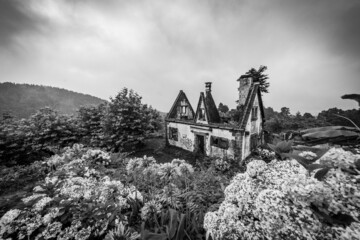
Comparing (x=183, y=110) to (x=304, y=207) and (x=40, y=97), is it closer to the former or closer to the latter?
(x=304, y=207)

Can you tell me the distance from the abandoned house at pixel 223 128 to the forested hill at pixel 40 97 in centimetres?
5805

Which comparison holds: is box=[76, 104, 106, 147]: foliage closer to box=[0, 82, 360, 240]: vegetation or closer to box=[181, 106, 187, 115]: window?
box=[181, 106, 187, 115]: window

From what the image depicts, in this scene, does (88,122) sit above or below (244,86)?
below

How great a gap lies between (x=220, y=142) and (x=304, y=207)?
33.3ft

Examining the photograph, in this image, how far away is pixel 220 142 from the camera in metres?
10.8

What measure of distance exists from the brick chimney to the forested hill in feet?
205

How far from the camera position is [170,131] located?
15.6 m

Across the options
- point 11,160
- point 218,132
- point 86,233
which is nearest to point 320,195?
point 86,233

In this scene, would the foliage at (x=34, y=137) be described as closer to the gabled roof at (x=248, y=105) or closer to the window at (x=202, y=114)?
the window at (x=202, y=114)

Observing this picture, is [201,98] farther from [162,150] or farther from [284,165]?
[284,165]

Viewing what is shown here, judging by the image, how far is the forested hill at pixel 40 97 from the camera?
5697 centimetres

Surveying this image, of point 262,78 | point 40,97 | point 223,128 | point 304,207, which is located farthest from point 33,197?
point 40,97

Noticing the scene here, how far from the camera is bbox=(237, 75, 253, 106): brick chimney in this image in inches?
425

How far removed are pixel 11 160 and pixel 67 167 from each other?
524 inches
